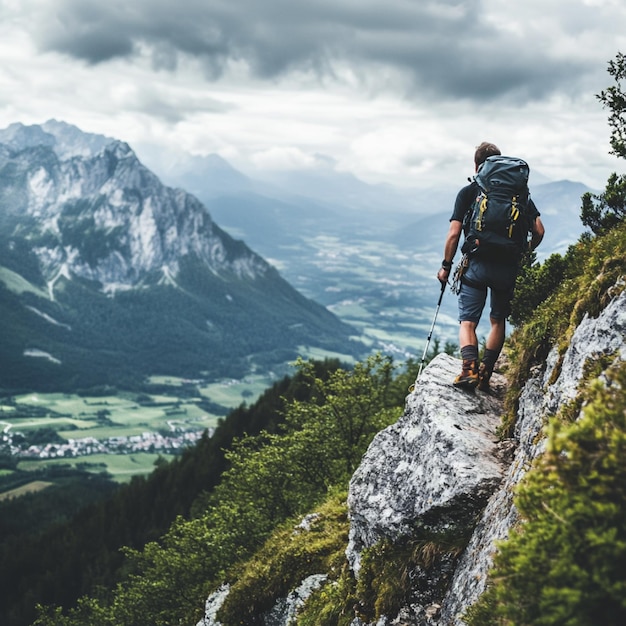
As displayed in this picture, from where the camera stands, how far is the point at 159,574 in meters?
27.5

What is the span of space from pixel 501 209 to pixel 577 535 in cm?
729

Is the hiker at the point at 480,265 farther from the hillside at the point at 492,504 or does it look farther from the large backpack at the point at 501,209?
the hillside at the point at 492,504

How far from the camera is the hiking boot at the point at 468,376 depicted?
37.5ft

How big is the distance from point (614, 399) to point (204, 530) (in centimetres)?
2417

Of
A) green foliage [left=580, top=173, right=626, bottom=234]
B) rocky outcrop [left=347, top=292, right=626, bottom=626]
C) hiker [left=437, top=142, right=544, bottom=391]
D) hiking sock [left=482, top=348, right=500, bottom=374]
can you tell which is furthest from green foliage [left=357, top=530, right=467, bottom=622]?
green foliage [left=580, top=173, right=626, bottom=234]

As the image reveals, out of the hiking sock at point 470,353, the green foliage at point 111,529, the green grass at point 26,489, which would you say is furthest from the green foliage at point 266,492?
the green grass at point 26,489

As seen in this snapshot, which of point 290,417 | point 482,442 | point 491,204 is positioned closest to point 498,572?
point 482,442

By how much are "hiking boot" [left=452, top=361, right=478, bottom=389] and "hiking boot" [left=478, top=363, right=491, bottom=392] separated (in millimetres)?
204

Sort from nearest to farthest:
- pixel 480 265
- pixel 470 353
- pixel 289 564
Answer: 1. pixel 480 265
2. pixel 470 353
3. pixel 289 564

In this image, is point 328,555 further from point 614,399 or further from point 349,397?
point 349,397

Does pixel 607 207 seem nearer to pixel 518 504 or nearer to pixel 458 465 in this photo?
pixel 458 465

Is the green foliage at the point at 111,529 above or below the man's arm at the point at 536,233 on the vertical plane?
below

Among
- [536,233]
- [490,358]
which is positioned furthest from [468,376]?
[536,233]

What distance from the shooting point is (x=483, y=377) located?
464 inches
